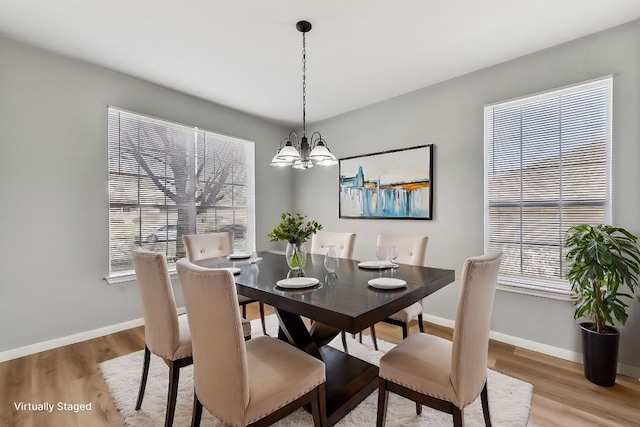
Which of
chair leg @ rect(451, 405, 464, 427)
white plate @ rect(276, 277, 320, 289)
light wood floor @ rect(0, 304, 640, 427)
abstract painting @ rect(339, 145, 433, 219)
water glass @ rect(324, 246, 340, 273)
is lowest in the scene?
light wood floor @ rect(0, 304, 640, 427)

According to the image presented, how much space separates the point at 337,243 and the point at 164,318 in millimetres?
1743

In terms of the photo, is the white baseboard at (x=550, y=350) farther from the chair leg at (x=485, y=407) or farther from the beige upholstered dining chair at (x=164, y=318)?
the beige upholstered dining chair at (x=164, y=318)

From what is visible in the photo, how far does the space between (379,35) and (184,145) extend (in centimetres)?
254

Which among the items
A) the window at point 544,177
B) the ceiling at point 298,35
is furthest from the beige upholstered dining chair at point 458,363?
the ceiling at point 298,35

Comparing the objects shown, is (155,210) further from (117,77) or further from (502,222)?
(502,222)

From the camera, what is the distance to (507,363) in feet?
7.97

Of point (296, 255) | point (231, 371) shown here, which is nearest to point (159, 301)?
point (231, 371)

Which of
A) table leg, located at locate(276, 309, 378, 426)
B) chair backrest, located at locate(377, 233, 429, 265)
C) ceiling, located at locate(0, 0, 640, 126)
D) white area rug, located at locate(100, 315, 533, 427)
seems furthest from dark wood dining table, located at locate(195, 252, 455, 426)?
ceiling, located at locate(0, 0, 640, 126)

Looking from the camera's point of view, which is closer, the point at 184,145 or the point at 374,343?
the point at 374,343

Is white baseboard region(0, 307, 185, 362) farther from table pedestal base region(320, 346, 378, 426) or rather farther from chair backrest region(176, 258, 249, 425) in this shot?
chair backrest region(176, 258, 249, 425)

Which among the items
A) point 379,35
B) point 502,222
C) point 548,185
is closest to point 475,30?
point 379,35

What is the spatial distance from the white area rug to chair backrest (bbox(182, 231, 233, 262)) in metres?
0.98

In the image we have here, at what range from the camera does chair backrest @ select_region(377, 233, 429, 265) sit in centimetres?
251

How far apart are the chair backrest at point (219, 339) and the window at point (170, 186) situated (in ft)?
7.67
